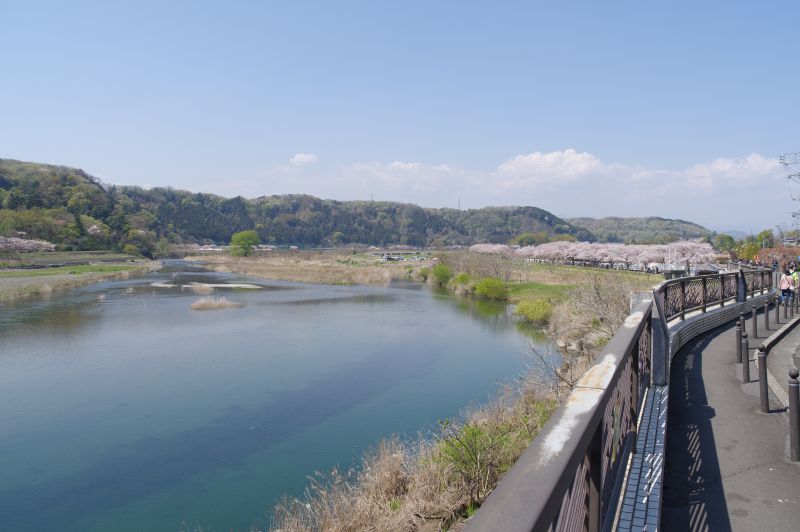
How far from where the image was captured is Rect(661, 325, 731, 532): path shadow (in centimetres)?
422

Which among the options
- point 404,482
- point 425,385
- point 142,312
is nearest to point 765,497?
point 404,482

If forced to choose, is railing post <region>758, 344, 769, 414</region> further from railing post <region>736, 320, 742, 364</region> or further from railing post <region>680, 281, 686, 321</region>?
railing post <region>680, 281, 686, 321</region>

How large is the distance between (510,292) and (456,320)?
12673mm

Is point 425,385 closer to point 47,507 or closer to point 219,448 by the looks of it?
point 219,448

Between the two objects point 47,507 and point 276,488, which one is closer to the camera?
point 47,507

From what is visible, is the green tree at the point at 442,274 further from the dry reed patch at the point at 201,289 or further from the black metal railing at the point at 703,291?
the black metal railing at the point at 703,291

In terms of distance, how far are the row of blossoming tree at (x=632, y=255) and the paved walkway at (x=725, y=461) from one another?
2064 inches

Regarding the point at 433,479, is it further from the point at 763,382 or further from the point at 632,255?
the point at 632,255

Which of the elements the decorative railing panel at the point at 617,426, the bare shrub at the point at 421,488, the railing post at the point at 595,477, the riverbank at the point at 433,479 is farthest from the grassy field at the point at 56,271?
the railing post at the point at 595,477

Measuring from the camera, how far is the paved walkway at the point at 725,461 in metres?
4.26

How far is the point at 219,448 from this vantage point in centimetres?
1438

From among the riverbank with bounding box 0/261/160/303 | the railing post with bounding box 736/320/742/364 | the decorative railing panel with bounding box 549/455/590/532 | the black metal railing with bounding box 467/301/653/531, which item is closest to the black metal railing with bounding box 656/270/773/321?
the railing post with bounding box 736/320/742/364

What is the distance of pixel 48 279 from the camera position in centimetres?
5566

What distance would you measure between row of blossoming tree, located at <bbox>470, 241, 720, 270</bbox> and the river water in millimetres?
38224
